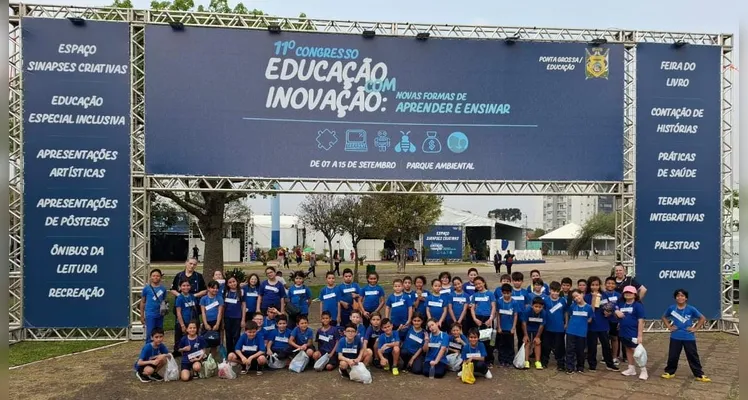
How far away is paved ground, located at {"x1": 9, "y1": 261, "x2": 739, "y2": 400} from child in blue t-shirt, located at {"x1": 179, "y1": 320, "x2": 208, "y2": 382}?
0.21 meters

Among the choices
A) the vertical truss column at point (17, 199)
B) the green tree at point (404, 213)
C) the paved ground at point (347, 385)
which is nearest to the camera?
the paved ground at point (347, 385)

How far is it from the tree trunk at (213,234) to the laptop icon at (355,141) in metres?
5.97

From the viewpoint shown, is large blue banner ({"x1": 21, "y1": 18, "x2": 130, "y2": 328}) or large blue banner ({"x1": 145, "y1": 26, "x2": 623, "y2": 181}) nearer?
large blue banner ({"x1": 21, "y1": 18, "x2": 130, "y2": 328})

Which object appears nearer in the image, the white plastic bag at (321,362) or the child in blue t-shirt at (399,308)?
the white plastic bag at (321,362)

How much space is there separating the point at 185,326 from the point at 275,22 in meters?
5.96

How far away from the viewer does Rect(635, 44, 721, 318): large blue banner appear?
10562 millimetres

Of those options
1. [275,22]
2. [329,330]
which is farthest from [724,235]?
[275,22]

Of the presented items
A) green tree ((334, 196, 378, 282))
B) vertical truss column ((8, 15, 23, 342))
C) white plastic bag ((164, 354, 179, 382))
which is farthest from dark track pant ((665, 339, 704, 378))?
green tree ((334, 196, 378, 282))

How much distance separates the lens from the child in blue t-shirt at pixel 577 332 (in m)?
7.66

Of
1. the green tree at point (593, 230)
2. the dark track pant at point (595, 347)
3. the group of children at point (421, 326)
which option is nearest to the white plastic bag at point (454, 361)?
the group of children at point (421, 326)

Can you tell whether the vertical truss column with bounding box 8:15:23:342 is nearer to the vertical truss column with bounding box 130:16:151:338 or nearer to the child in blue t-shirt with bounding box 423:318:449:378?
the vertical truss column with bounding box 130:16:151:338

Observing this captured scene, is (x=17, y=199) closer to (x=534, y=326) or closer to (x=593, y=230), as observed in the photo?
(x=534, y=326)

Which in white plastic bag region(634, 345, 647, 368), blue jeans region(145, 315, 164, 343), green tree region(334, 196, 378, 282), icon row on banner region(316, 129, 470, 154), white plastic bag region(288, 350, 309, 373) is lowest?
white plastic bag region(288, 350, 309, 373)

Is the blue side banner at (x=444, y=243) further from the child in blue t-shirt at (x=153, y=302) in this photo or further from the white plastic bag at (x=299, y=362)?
the child in blue t-shirt at (x=153, y=302)
